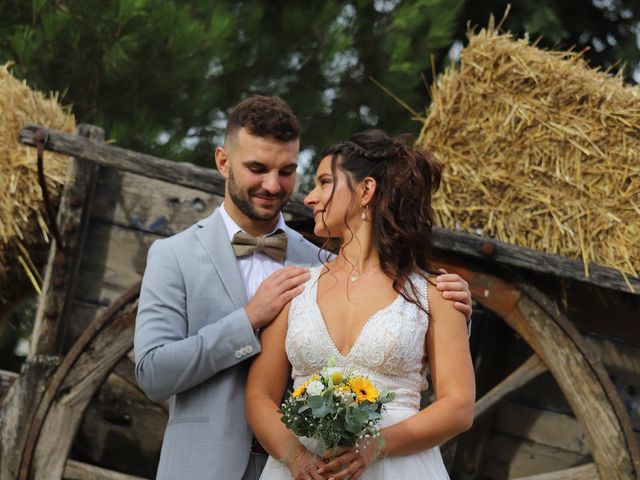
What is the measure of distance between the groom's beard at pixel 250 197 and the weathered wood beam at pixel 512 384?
53.8 inches

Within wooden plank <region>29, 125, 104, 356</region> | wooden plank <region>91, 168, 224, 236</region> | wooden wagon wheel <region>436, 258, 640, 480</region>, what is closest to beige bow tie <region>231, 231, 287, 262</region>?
wooden wagon wheel <region>436, 258, 640, 480</region>

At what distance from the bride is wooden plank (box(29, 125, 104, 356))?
62.2 inches

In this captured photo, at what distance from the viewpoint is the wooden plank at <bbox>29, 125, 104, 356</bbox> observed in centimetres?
458

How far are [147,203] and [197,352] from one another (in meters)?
1.58

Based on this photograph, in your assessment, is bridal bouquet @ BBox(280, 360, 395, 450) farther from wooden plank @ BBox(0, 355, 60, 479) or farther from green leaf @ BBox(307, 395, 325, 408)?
wooden plank @ BBox(0, 355, 60, 479)

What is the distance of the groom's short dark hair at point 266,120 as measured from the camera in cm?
346

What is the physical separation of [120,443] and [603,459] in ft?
6.25

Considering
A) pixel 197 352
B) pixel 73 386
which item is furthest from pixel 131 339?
pixel 197 352

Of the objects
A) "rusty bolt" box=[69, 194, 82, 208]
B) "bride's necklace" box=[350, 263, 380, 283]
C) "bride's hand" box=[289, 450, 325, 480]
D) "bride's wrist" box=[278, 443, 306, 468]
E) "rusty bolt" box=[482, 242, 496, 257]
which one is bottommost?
"bride's hand" box=[289, 450, 325, 480]

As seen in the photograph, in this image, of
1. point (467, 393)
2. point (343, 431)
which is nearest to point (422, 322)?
point (467, 393)

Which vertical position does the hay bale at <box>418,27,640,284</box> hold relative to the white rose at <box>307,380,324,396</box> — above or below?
above

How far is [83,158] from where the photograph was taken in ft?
14.5

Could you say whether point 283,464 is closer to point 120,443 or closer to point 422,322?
point 422,322

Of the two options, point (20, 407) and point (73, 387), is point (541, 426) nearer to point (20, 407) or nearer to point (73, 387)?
point (73, 387)
